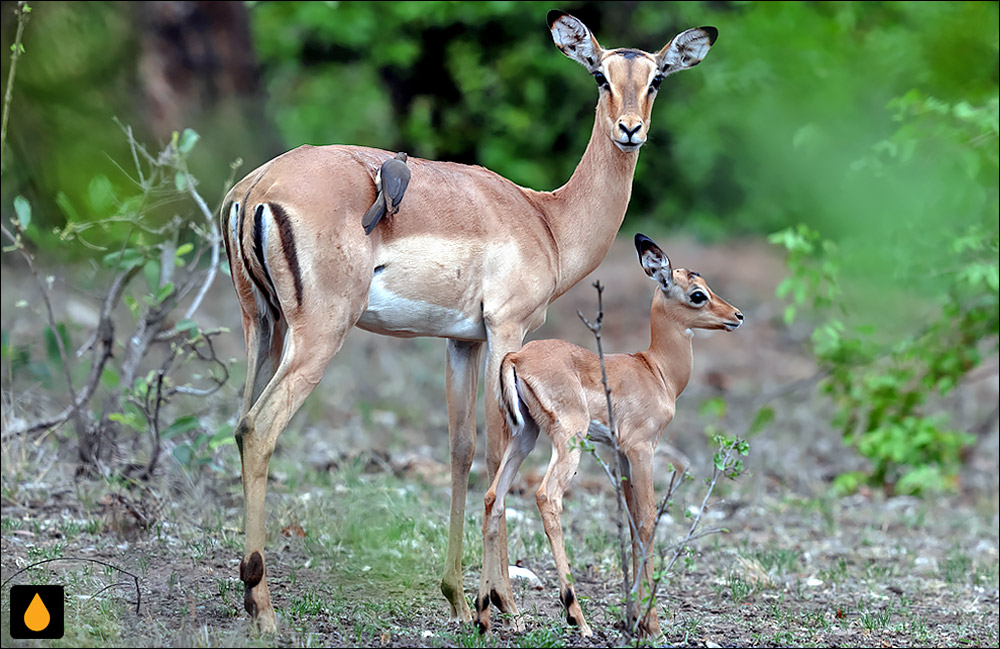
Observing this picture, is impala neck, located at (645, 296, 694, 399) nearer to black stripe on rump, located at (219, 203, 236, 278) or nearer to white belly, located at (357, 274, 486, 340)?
white belly, located at (357, 274, 486, 340)

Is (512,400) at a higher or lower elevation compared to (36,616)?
higher

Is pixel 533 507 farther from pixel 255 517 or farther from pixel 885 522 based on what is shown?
pixel 255 517

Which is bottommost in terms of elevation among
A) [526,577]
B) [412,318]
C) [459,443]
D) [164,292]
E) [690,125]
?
[526,577]

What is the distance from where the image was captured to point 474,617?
546 centimetres

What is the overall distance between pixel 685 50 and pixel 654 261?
1.08 meters

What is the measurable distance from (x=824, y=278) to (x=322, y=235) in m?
6.02

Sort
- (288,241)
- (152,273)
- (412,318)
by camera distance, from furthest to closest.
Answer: (152,273) → (412,318) → (288,241)

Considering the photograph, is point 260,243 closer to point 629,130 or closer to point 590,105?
point 629,130

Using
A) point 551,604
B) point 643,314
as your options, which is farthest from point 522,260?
point 643,314

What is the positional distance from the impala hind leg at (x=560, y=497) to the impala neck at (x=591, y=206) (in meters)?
0.95

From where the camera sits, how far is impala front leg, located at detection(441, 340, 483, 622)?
539 cm

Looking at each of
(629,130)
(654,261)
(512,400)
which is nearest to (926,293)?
(654,261)

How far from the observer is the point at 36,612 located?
15.2 feet

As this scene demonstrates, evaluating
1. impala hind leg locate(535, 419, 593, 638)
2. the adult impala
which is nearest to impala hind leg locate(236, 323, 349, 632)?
the adult impala
